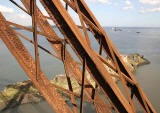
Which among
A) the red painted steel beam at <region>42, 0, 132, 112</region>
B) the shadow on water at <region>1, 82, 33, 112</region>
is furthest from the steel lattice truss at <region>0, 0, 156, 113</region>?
the shadow on water at <region>1, 82, 33, 112</region>

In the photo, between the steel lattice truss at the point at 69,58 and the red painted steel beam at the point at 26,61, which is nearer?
the steel lattice truss at the point at 69,58

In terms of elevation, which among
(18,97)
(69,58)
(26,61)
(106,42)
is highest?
(106,42)

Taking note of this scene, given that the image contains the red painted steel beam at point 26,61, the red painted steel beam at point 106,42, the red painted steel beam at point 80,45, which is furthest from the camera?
the red painted steel beam at point 106,42

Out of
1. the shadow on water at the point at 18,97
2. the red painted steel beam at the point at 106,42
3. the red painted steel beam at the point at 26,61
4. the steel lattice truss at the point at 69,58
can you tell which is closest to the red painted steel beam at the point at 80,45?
the steel lattice truss at the point at 69,58

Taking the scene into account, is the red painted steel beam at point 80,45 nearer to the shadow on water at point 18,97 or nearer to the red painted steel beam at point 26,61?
the red painted steel beam at point 26,61

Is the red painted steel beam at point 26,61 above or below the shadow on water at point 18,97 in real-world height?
above

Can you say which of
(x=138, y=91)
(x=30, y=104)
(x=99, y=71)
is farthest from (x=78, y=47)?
(x=30, y=104)

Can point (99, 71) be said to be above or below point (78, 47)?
below

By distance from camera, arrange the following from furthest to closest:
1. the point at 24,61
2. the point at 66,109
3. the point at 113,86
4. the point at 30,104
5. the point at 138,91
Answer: the point at 30,104
the point at 138,91
the point at 66,109
the point at 24,61
the point at 113,86

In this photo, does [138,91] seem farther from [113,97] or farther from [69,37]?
[69,37]

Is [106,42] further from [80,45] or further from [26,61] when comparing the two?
[26,61]

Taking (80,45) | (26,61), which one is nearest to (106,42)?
(80,45)
